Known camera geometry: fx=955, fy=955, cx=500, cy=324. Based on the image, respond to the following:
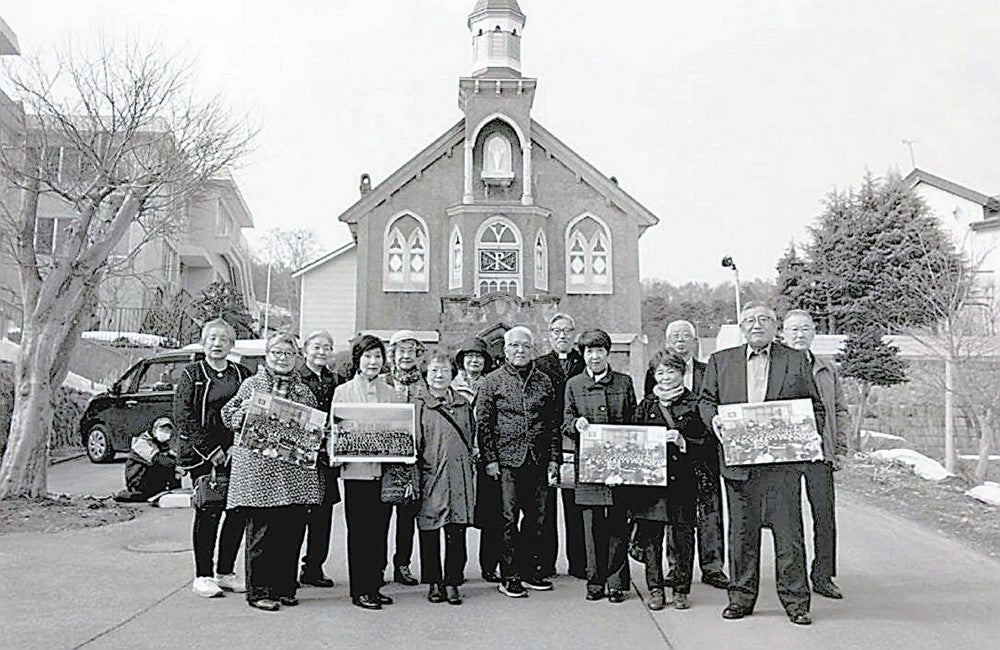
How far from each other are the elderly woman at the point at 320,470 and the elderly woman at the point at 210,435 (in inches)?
20.1

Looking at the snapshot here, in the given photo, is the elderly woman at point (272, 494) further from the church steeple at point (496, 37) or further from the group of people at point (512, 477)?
the church steeple at point (496, 37)

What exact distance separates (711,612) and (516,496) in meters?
1.65

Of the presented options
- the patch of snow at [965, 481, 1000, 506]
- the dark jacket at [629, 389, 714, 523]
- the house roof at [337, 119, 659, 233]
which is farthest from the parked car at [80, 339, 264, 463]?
the house roof at [337, 119, 659, 233]

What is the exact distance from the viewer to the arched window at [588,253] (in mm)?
32750

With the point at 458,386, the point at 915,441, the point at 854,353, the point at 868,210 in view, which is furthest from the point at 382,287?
the point at 458,386

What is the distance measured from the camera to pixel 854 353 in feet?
83.7

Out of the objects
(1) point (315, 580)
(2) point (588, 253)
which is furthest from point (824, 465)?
(2) point (588, 253)

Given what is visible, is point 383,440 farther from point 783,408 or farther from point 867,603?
point 867,603

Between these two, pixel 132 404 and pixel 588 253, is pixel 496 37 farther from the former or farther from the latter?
pixel 132 404

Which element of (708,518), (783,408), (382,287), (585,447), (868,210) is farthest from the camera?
(868,210)

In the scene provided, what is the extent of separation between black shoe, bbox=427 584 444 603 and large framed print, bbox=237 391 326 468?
1.27 meters

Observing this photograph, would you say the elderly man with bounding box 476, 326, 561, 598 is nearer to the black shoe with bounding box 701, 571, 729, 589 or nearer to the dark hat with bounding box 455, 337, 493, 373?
the dark hat with bounding box 455, 337, 493, 373

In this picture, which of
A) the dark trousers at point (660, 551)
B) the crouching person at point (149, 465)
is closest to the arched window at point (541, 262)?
the crouching person at point (149, 465)

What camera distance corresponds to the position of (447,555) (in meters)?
7.06
